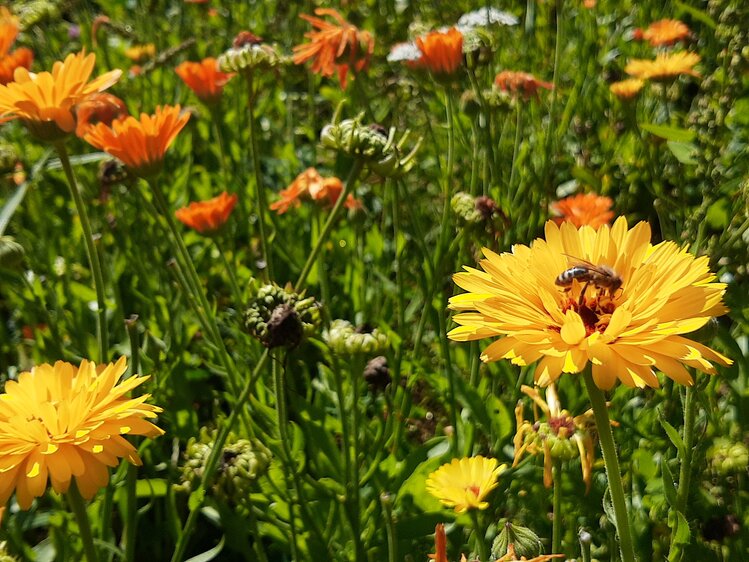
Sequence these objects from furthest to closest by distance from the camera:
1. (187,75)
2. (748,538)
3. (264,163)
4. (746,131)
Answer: (264,163) → (746,131) → (187,75) → (748,538)

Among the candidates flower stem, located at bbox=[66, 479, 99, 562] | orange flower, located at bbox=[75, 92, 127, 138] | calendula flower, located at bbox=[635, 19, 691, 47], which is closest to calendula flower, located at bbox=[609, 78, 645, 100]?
calendula flower, located at bbox=[635, 19, 691, 47]

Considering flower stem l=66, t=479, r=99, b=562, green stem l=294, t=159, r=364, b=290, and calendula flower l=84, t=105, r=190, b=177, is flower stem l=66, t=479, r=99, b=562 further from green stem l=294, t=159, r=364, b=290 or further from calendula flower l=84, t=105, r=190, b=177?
calendula flower l=84, t=105, r=190, b=177

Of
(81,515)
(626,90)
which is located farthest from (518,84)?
(81,515)

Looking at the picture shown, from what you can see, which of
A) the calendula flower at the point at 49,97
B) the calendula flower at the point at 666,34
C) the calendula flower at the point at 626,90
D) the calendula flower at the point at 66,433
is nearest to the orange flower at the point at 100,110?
the calendula flower at the point at 49,97

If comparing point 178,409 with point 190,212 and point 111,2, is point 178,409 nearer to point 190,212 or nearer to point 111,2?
point 190,212

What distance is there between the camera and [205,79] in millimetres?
1633

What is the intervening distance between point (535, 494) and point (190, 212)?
2.51 ft

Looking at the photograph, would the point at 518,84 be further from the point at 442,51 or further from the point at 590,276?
the point at 590,276

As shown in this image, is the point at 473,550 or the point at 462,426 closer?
the point at 473,550

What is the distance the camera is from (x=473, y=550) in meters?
1.02

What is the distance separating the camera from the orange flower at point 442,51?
131 cm

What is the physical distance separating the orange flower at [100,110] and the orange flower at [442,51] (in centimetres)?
55

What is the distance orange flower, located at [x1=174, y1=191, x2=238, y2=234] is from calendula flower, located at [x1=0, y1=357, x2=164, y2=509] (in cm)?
68

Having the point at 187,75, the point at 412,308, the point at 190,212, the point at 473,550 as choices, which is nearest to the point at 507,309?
the point at 473,550
